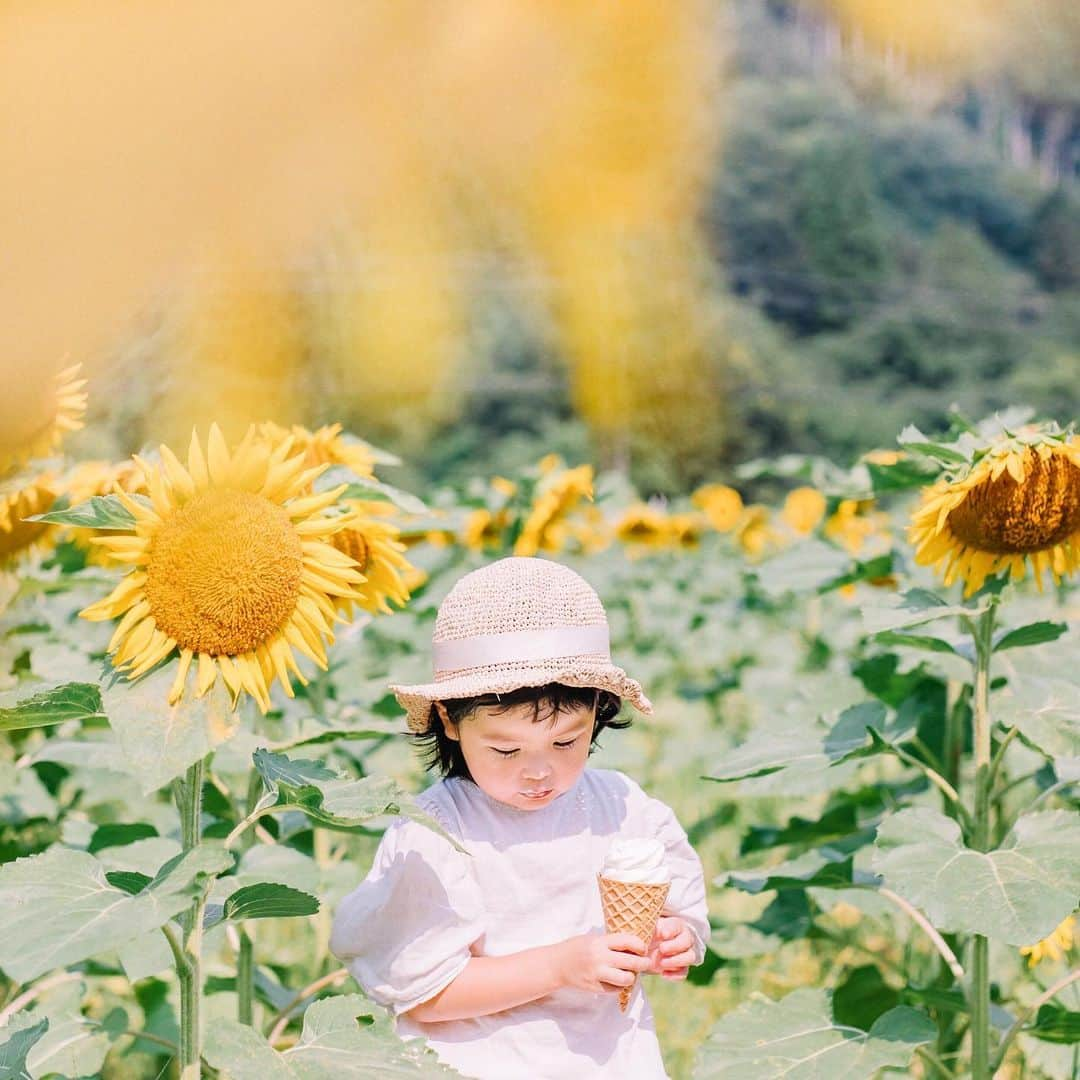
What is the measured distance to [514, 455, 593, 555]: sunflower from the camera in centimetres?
346

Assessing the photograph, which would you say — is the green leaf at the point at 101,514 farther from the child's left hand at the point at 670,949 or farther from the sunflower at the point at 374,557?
the child's left hand at the point at 670,949

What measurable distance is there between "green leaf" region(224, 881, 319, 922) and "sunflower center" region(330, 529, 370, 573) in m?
0.44

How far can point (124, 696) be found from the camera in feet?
3.79

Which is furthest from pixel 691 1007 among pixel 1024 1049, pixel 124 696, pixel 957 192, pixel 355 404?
pixel 957 192

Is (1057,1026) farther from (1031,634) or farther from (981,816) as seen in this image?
(1031,634)

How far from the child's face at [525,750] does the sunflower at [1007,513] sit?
0.47 meters

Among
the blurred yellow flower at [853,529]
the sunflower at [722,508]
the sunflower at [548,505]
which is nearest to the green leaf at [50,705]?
the sunflower at [548,505]

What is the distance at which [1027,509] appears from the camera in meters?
1.56

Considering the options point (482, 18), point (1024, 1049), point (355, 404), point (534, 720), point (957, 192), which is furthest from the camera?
point (957, 192)

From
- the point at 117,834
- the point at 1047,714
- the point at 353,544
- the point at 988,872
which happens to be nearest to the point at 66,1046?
the point at 117,834

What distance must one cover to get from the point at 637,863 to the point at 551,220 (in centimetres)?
1778

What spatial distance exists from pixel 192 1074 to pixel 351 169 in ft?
31.0

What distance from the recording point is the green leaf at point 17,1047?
1.26 m

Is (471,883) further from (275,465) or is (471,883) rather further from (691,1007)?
(691,1007)
